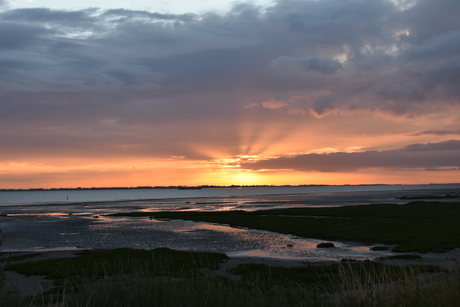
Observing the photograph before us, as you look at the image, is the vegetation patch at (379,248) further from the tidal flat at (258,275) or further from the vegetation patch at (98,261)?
the vegetation patch at (98,261)

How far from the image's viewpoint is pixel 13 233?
5000 cm

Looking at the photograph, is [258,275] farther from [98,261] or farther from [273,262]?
[98,261]

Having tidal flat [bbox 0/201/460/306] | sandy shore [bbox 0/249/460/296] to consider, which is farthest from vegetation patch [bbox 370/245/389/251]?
sandy shore [bbox 0/249/460/296]

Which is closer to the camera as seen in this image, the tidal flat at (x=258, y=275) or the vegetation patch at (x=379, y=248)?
the tidal flat at (x=258, y=275)

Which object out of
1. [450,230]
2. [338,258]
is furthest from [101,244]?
[450,230]

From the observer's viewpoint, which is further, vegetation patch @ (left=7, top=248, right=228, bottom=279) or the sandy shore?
vegetation patch @ (left=7, top=248, right=228, bottom=279)

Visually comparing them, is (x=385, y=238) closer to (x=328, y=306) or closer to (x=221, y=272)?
(x=221, y=272)

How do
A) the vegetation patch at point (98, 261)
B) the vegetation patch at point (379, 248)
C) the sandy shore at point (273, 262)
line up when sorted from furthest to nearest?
the vegetation patch at point (379, 248) < the vegetation patch at point (98, 261) < the sandy shore at point (273, 262)

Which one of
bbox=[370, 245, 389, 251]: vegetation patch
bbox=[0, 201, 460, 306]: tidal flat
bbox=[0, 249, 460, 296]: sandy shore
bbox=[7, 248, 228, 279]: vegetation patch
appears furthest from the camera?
bbox=[370, 245, 389, 251]: vegetation patch

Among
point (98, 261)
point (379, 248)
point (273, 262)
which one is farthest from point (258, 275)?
point (379, 248)

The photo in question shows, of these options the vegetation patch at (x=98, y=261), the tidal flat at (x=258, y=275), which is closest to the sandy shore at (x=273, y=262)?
the tidal flat at (x=258, y=275)

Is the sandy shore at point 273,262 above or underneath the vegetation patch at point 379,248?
above

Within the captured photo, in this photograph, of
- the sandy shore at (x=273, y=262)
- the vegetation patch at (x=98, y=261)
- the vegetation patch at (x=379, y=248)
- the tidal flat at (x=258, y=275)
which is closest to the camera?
the tidal flat at (x=258, y=275)

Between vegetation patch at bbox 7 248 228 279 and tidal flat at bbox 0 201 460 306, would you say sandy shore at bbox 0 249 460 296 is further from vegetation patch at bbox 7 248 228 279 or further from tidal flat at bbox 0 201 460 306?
vegetation patch at bbox 7 248 228 279
